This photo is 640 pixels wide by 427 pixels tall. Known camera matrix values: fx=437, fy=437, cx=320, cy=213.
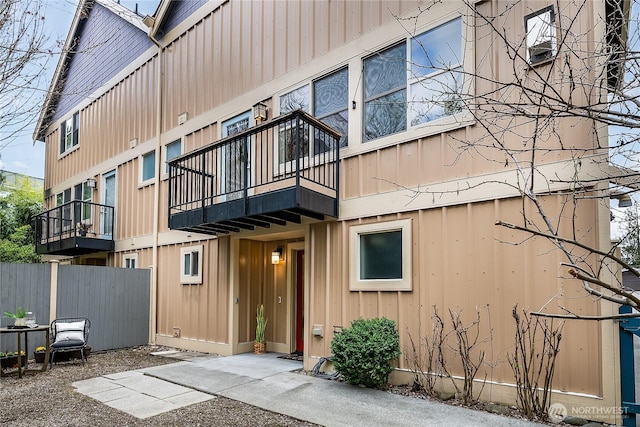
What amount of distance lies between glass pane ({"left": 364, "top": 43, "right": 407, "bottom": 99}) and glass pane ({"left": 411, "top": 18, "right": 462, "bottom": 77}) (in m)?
0.20

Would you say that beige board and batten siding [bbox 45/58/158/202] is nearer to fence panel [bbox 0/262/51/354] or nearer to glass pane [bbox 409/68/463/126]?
fence panel [bbox 0/262/51/354]

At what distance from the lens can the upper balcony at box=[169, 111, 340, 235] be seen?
6.39 m

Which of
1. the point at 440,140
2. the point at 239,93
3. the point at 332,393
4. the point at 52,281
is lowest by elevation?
the point at 332,393

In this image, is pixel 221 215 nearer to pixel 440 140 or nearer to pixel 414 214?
pixel 414 214

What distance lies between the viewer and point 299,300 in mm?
8641

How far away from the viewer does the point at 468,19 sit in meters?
5.78

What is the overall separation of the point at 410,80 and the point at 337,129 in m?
1.47

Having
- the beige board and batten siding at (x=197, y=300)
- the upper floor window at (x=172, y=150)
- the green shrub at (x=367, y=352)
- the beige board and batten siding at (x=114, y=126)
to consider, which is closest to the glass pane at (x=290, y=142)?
the beige board and batten siding at (x=197, y=300)

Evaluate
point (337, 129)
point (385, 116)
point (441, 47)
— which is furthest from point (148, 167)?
point (441, 47)

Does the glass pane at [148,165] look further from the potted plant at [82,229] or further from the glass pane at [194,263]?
the glass pane at [194,263]

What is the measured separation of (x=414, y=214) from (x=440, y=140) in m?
1.07

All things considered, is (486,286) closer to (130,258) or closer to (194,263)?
(194,263)

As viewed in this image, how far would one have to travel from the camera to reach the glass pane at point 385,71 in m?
6.51

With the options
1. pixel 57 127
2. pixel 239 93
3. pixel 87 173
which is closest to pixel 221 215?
pixel 239 93
